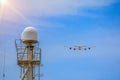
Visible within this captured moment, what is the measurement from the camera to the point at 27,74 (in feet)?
131

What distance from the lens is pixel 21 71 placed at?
1587 inches

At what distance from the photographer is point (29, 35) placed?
4081cm

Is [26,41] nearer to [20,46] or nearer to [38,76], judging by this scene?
[20,46]

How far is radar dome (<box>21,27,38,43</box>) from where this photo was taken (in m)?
40.6

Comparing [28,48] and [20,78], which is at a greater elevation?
[28,48]

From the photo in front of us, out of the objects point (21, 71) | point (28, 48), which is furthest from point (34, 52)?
point (21, 71)

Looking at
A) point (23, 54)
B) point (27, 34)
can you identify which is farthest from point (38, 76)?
point (27, 34)

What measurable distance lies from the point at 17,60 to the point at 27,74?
9.15ft

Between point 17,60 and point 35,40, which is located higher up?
point 35,40

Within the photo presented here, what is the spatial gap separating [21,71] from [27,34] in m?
6.15

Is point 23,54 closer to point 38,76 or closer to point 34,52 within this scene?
point 34,52

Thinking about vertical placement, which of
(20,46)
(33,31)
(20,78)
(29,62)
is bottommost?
(20,78)

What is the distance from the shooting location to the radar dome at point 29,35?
40594mm

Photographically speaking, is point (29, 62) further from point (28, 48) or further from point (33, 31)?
point (33, 31)
